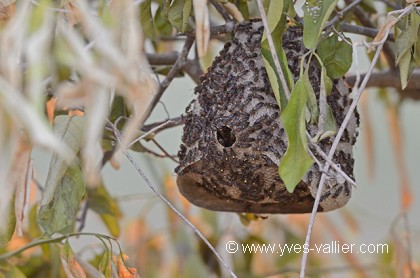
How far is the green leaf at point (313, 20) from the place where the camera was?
1.06 meters

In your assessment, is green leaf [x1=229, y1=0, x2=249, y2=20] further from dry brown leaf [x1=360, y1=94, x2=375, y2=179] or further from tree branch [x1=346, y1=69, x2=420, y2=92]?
dry brown leaf [x1=360, y1=94, x2=375, y2=179]

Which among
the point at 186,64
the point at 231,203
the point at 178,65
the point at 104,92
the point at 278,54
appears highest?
the point at 104,92

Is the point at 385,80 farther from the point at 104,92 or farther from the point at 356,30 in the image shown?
the point at 104,92

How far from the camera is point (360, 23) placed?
1.58 m

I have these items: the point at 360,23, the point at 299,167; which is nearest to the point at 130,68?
the point at 299,167

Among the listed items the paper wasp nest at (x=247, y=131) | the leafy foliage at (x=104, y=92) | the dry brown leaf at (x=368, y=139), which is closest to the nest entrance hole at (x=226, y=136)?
the paper wasp nest at (x=247, y=131)

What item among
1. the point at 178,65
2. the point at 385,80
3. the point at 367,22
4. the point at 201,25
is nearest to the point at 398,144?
the point at 385,80

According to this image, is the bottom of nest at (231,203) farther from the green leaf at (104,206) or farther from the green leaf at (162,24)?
the green leaf at (104,206)

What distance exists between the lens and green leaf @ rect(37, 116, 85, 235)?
114 centimetres

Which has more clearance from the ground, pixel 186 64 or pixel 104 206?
pixel 186 64

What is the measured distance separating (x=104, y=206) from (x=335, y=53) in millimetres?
777

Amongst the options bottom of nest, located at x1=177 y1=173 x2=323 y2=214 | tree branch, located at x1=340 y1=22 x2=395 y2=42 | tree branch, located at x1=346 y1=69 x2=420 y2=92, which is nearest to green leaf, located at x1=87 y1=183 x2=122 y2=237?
bottom of nest, located at x1=177 y1=173 x2=323 y2=214

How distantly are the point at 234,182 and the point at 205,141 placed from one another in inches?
3.1

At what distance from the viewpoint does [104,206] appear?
1815mm
